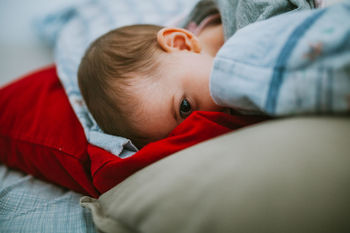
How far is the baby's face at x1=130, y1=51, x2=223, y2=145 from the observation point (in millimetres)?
A: 601

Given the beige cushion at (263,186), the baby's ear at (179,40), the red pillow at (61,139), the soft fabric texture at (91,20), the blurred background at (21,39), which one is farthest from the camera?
the blurred background at (21,39)

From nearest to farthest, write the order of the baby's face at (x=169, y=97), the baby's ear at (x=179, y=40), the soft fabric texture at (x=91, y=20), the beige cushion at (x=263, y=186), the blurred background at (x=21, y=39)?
1. the beige cushion at (x=263, y=186)
2. the baby's face at (x=169, y=97)
3. the baby's ear at (x=179, y=40)
4. the soft fabric texture at (x=91, y=20)
5. the blurred background at (x=21, y=39)

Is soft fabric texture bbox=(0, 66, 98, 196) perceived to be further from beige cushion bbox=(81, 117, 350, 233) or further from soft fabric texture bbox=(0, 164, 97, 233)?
beige cushion bbox=(81, 117, 350, 233)

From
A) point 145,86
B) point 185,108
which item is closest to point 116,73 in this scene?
point 145,86

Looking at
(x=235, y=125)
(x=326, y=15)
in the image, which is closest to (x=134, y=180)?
(x=235, y=125)

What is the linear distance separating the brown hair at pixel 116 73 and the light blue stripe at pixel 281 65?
327 millimetres

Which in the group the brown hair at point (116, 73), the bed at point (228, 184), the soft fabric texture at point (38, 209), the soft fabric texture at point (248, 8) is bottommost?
the soft fabric texture at point (38, 209)

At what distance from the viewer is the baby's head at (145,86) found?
1.98ft

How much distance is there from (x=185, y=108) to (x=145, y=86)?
11 cm

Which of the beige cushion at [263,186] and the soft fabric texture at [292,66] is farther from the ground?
the soft fabric texture at [292,66]

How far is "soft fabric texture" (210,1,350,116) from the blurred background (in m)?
1.03

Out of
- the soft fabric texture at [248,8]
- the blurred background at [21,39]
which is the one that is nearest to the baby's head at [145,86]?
the soft fabric texture at [248,8]

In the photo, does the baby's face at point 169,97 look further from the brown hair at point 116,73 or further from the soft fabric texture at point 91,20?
the soft fabric texture at point 91,20

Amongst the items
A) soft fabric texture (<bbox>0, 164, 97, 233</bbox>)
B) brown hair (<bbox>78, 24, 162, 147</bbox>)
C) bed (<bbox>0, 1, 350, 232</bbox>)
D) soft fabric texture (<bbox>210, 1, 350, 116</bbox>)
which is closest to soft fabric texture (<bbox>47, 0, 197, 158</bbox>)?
brown hair (<bbox>78, 24, 162, 147</bbox>)
